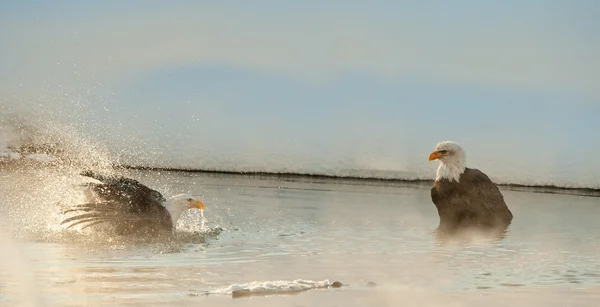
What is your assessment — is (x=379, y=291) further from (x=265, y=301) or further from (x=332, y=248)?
(x=332, y=248)

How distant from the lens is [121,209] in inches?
574

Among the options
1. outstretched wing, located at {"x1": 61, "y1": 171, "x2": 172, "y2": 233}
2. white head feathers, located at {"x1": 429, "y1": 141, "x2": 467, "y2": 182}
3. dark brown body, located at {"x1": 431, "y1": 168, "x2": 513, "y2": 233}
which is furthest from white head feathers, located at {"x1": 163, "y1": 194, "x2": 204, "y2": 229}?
white head feathers, located at {"x1": 429, "y1": 141, "x2": 467, "y2": 182}

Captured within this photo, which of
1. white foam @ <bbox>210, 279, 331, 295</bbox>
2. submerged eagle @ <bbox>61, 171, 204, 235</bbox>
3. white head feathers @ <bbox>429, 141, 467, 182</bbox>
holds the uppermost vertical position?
white head feathers @ <bbox>429, 141, 467, 182</bbox>

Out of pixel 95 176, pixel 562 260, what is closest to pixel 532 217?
pixel 562 260

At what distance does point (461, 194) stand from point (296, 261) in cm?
851

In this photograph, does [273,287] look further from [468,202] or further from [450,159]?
[450,159]

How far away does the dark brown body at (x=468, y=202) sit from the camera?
62.4ft

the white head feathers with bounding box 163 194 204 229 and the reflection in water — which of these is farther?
the white head feathers with bounding box 163 194 204 229

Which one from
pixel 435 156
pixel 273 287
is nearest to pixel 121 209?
pixel 273 287

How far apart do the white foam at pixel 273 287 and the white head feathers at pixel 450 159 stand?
11.0 meters

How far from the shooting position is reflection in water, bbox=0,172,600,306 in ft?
27.2

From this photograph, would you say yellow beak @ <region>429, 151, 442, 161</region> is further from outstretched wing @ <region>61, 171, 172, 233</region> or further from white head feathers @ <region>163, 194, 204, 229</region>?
outstretched wing @ <region>61, 171, 172, 233</region>

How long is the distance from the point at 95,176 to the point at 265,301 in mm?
7856

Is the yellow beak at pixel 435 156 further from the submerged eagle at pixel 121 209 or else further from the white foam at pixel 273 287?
the white foam at pixel 273 287
